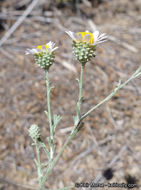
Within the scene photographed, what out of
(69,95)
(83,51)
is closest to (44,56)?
(83,51)

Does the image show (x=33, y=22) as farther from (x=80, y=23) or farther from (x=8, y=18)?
(x=80, y=23)

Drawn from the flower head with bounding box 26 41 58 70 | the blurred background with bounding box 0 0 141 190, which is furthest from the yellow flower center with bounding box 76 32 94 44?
the blurred background with bounding box 0 0 141 190

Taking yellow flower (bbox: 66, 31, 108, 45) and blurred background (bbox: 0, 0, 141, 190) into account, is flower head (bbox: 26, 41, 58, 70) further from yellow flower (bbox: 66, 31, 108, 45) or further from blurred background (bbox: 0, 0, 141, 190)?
blurred background (bbox: 0, 0, 141, 190)

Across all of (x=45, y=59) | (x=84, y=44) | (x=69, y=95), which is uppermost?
(x=84, y=44)

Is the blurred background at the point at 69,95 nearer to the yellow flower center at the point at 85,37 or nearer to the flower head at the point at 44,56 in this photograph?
the flower head at the point at 44,56

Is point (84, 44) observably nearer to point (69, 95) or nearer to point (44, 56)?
point (44, 56)

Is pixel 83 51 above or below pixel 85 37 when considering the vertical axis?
below
